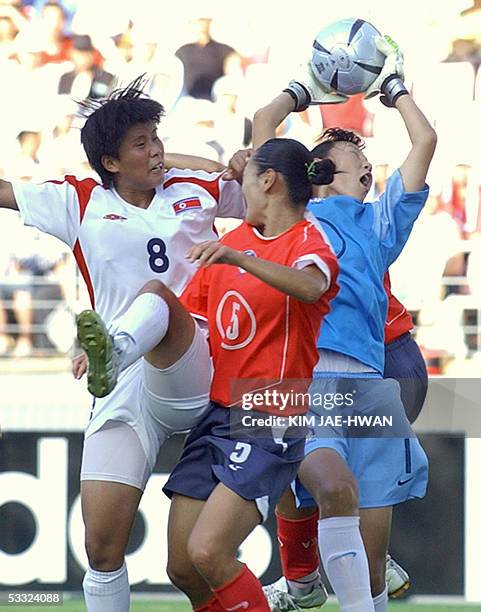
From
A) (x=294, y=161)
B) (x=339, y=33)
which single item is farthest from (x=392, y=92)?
(x=294, y=161)

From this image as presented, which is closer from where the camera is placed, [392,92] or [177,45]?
[392,92]

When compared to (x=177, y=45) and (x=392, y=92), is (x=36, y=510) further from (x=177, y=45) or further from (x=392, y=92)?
(x=177, y=45)

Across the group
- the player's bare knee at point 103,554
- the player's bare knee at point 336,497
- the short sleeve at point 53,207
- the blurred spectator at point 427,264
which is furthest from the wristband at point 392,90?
the blurred spectator at point 427,264

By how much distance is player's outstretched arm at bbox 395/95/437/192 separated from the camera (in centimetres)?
435

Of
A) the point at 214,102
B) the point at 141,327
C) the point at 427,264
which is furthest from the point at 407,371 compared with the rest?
the point at 214,102

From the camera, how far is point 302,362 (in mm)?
3768

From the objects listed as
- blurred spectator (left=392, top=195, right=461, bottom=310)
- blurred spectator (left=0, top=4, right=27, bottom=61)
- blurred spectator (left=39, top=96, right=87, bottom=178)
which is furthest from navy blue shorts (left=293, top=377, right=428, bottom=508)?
blurred spectator (left=0, top=4, right=27, bottom=61)

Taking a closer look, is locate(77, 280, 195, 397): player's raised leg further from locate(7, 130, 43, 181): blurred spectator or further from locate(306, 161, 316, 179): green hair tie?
locate(7, 130, 43, 181): blurred spectator

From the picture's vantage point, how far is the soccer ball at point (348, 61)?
4586mm

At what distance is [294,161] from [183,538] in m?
1.16

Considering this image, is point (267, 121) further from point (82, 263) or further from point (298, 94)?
point (82, 263)

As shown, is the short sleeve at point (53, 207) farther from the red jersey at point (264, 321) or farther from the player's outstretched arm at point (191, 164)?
the red jersey at point (264, 321)

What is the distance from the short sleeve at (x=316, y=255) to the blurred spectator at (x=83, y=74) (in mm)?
5173

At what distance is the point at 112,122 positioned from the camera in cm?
411
